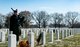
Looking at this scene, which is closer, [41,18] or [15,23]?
Result: [15,23]

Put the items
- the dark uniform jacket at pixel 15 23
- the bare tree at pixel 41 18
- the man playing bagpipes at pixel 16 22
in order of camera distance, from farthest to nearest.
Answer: the bare tree at pixel 41 18 → the dark uniform jacket at pixel 15 23 → the man playing bagpipes at pixel 16 22

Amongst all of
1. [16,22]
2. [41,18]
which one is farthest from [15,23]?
[41,18]

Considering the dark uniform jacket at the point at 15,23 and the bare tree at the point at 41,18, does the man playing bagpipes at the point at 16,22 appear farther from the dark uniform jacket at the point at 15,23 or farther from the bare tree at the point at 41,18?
the bare tree at the point at 41,18

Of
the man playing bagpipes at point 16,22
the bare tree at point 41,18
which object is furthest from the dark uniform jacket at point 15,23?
the bare tree at point 41,18

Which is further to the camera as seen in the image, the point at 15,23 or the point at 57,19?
the point at 57,19

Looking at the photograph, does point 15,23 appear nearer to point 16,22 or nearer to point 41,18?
point 16,22

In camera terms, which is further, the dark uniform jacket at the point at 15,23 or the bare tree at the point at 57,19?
the bare tree at the point at 57,19

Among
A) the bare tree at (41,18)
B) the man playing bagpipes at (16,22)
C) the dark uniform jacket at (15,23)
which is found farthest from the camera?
the bare tree at (41,18)

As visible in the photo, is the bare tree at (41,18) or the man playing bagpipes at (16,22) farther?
the bare tree at (41,18)

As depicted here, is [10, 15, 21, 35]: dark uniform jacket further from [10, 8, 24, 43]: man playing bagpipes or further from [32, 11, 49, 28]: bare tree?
[32, 11, 49, 28]: bare tree

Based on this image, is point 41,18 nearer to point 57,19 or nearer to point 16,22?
point 57,19

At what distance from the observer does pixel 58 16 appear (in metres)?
106

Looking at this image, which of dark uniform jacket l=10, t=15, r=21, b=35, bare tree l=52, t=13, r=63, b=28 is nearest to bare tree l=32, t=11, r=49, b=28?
bare tree l=52, t=13, r=63, b=28

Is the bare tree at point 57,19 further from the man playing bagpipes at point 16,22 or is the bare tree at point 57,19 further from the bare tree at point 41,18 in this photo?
the man playing bagpipes at point 16,22
